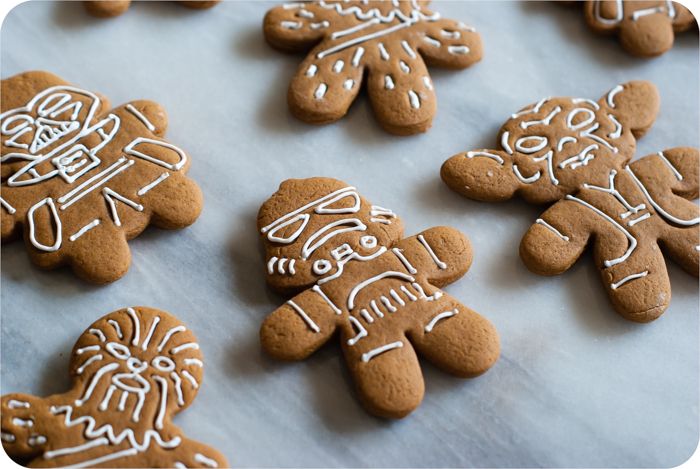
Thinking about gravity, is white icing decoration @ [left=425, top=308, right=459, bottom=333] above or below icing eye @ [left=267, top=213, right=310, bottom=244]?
below

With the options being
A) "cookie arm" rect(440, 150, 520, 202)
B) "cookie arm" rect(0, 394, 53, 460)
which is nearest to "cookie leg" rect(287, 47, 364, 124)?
"cookie arm" rect(440, 150, 520, 202)

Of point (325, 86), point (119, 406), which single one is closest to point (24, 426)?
point (119, 406)

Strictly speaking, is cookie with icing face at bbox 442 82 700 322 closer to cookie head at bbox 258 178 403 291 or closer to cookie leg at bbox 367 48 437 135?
cookie leg at bbox 367 48 437 135

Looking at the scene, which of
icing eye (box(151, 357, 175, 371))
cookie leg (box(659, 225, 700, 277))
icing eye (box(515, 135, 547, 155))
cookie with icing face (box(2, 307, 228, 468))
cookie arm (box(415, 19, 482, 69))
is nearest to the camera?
cookie with icing face (box(2, 307, 228, 468))

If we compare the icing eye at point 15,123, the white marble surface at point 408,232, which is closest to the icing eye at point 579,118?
the white marble surface at point 408,232

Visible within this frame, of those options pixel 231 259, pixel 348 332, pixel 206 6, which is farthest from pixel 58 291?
pixel 206 6

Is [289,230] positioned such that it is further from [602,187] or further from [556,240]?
[602,187]
